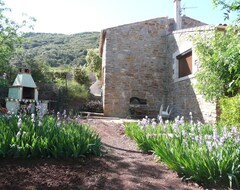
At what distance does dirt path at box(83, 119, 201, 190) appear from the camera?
137 inches

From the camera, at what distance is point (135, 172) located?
3980 millimetres

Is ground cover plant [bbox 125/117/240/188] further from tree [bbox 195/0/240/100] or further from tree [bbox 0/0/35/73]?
tree [bbox 0/0/35/73]

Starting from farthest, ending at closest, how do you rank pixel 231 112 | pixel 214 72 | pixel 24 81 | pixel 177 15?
pixel 177 15 < pixel 24 81 < pixel 214 72 < pixel 231 112

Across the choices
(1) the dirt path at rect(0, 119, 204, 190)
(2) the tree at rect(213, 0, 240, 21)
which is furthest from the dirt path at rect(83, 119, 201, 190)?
(2) the tree at rect(213, 0, 240, 21)

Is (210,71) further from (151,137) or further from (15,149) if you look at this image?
(15,149)

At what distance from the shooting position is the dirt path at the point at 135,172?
349cm

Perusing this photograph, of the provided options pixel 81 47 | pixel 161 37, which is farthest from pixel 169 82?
pixel 81 47

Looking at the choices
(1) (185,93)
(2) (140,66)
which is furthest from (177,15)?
(1) (185,93)

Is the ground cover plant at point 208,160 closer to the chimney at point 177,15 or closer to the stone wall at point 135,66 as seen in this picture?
the stone wall at point 135,66

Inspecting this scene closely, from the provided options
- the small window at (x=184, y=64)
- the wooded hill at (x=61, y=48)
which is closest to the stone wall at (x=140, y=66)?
the small window at (x=184, y=64)

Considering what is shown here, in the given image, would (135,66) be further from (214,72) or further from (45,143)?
(45,143)

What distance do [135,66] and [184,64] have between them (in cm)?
275

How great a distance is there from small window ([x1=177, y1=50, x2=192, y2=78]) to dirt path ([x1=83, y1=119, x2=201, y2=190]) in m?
6.25

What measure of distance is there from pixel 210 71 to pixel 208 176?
4.78 m
